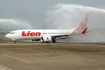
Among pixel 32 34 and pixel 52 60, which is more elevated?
pixel 32 34

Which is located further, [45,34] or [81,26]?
[81,26]

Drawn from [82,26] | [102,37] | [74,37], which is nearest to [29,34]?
[74,37]

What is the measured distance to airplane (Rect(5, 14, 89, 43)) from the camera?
48250 mm

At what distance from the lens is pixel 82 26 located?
5500 cm

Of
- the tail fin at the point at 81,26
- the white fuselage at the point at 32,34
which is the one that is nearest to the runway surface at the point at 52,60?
the white fuselage at the point at 32,34

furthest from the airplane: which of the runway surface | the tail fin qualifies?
the runway surface

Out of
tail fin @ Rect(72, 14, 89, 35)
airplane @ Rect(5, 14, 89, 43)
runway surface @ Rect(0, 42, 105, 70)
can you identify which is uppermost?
tail fin @ Rect(72, 14, 89, 35)

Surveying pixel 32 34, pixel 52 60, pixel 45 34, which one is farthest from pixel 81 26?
pixel 52 60

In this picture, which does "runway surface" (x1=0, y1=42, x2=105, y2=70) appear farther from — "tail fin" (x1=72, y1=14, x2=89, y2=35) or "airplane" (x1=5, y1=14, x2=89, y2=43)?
"tail fin" (x1=72, y1=14, x2=89, y2=35)

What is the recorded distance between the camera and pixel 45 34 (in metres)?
51.6

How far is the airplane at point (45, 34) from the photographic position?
48.2 metres

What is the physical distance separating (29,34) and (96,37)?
85.0 feet

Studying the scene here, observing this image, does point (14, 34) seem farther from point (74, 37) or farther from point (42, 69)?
point (42, 69)

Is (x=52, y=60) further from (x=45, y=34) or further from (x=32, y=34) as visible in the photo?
(x=45, y=34)
